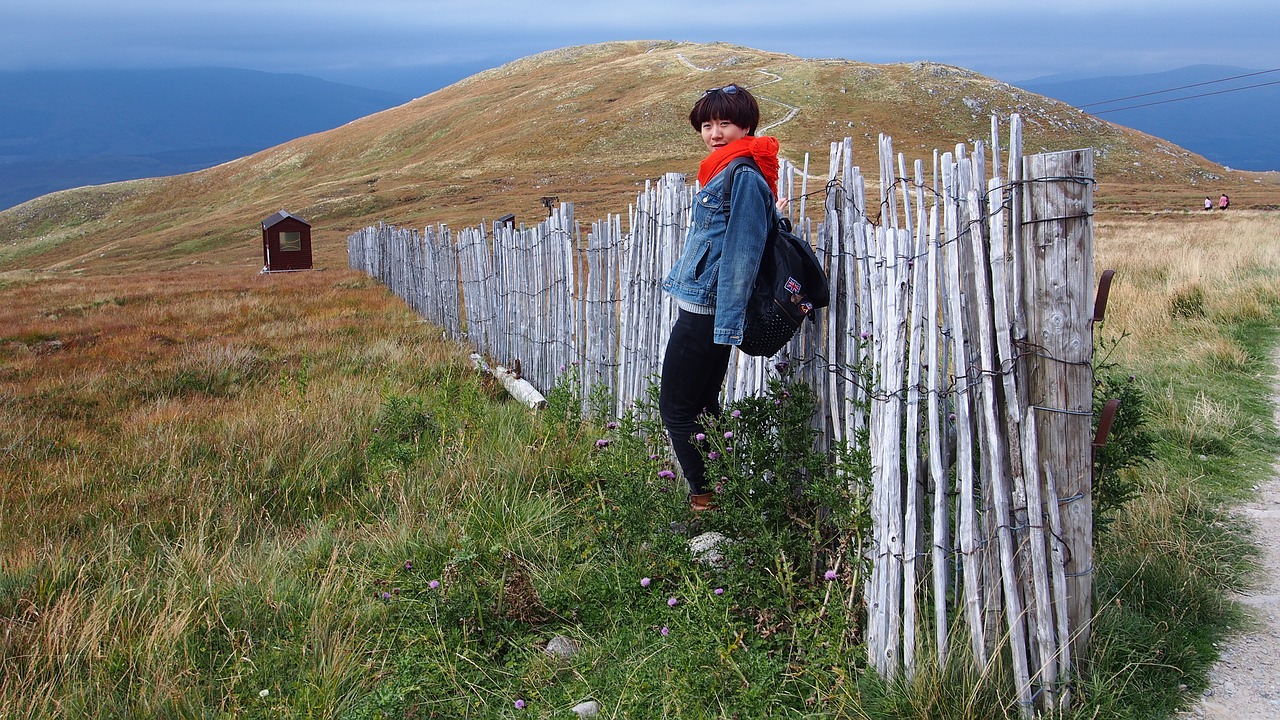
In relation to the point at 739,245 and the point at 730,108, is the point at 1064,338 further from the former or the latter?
the point at 730,108

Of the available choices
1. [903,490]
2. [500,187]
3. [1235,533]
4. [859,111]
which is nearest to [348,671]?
[903,490]

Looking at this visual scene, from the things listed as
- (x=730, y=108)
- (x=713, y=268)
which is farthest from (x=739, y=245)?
(x=730, y=108)

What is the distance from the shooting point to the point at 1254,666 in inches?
101

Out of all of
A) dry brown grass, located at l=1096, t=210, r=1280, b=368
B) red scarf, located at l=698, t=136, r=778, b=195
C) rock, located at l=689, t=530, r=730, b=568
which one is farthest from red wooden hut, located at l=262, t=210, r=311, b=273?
red scarf, located at l=698, t=136, r=778, b=195

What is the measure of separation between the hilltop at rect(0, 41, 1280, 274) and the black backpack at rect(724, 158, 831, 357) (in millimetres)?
35556

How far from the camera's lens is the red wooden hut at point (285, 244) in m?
27.2

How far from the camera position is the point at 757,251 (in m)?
2.81

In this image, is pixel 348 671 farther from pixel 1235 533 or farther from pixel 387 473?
pixel 1235 533

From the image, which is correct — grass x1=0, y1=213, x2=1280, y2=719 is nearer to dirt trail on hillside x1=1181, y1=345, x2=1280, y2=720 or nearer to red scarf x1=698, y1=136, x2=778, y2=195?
dirt trail on hillside x1=1181, y1=345, x2=1280, y2=720

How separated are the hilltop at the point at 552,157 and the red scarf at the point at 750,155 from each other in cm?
3530

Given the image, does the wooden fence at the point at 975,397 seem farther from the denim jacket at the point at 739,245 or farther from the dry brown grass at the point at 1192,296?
the dry brown grass at the point at 1192,296

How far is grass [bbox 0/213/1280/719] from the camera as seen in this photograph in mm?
2484

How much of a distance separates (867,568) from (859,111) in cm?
7901

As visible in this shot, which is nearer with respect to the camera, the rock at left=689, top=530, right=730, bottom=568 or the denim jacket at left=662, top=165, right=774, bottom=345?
the denim jacket at left=662, top=165, right=774, bottom=345
